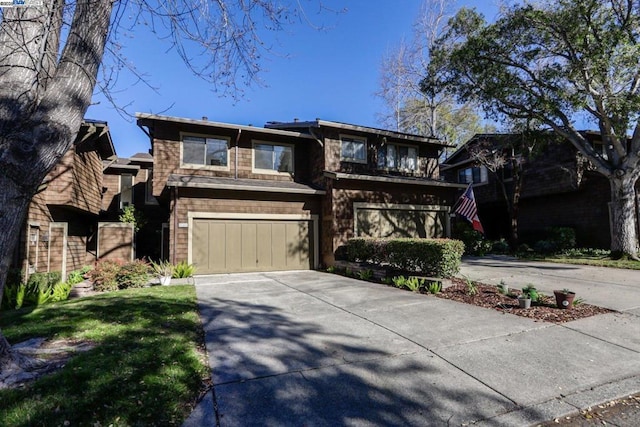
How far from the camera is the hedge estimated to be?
8250mm

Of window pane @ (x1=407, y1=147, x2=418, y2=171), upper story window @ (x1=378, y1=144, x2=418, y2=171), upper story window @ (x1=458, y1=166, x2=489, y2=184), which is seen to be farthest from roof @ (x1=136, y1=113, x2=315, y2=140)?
upper story window @ (x1=458, y1=166, x2=489, y2=184)

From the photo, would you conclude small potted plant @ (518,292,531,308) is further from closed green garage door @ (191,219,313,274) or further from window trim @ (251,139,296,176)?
window trim @ (251,139,296,176)

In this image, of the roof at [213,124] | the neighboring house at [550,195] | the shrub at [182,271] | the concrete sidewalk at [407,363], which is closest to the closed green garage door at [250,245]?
the shrub at [182,271]

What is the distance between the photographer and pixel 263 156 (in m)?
13.8

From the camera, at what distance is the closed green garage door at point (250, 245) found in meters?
11.8

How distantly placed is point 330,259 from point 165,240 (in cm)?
784

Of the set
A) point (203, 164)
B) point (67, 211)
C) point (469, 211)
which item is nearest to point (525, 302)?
point (469, 211)

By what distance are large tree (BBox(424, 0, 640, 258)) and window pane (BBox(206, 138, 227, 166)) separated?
9955 mm

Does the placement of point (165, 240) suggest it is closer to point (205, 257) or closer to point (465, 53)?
point (205, 257)

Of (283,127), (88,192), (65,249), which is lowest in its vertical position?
(65,249)

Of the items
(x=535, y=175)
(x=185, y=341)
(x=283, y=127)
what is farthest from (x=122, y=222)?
(x=535, y=175)

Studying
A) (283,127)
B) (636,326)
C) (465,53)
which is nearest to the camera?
(636,326)

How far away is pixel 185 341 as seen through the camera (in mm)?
4453

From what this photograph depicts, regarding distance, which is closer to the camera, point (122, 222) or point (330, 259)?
point (330, 259)
